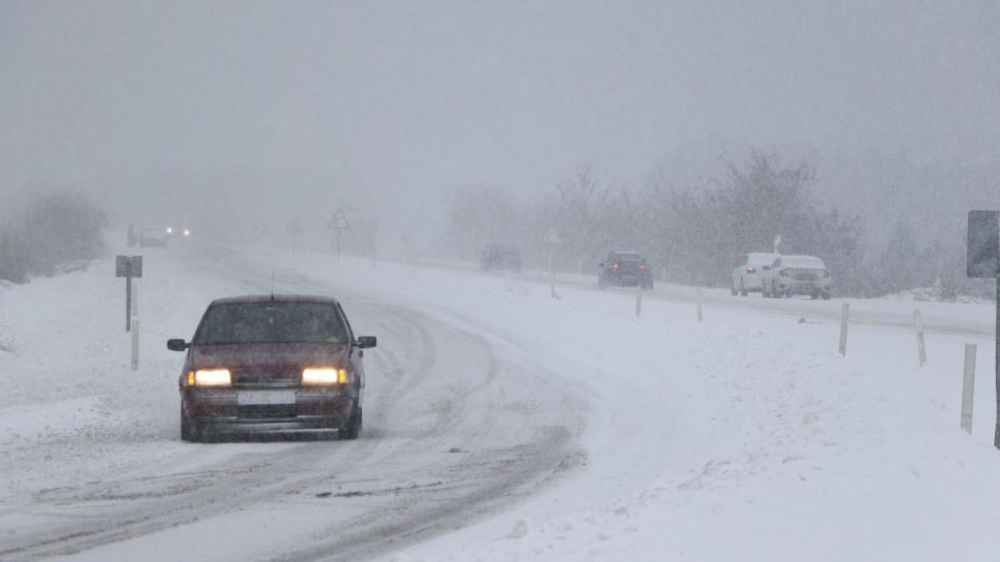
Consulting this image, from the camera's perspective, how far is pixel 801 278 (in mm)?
43531

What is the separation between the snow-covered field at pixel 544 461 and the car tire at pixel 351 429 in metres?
0.15

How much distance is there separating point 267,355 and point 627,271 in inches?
1572

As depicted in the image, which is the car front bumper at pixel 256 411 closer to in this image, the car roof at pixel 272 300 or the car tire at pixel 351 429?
the car tire at pixel 351 429

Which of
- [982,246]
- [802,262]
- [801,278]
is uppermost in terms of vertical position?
[982,246]

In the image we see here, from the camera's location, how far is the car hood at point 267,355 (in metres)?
11.5

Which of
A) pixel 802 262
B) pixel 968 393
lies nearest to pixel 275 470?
pixel 968 393

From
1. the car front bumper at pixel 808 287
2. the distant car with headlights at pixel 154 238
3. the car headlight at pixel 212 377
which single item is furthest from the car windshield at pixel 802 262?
the distant car with headlights at pixel 154 238

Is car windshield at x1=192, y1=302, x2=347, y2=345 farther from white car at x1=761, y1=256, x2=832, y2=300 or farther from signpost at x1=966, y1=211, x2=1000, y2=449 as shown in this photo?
white car at x1=761, y1=256, x2=832, y2=300

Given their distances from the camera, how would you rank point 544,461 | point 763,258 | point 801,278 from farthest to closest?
point 763,258 < point 801,278 < point 544,461

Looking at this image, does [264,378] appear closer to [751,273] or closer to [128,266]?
[128,266]

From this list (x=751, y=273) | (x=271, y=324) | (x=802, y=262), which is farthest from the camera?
(x=751, y=273)

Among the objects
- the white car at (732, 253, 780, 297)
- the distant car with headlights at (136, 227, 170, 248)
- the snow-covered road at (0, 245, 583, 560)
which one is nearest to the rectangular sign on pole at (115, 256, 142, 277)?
the snow-covered road at (0, 245, 583, 560)

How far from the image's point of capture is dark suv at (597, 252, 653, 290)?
50656 millimetres

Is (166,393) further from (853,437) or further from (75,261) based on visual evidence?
(75,261)
